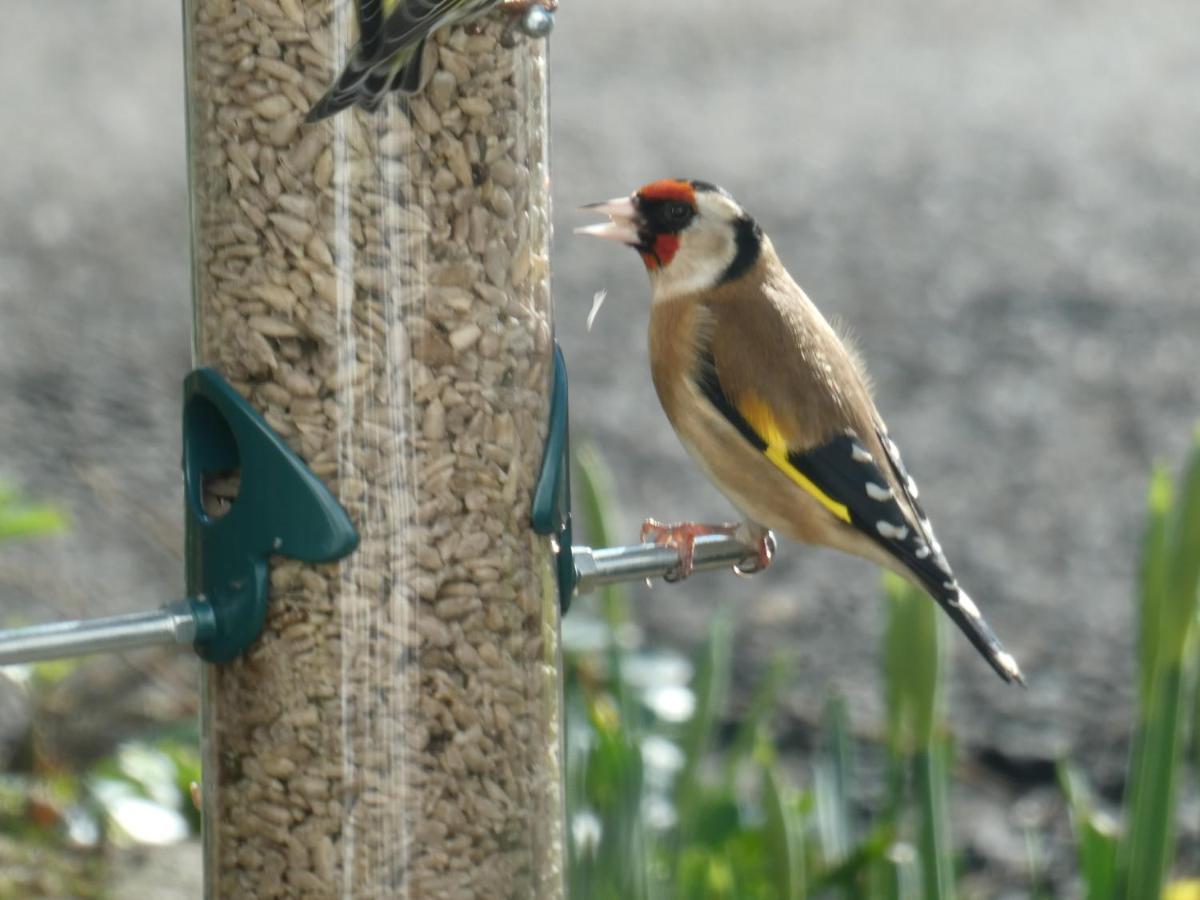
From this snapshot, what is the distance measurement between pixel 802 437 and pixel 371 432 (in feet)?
2.72

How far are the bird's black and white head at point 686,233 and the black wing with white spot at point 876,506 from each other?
0.93ft

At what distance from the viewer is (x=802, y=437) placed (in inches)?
104

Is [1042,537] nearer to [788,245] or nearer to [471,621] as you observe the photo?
[788,245]

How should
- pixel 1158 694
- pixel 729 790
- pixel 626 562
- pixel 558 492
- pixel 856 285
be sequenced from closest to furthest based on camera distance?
1. pixel 558 492
2. pixel 626 562
3. pixel 1158 694
4. pixel 729 790
5. pixel 856 285

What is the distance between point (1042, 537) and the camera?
5.15m

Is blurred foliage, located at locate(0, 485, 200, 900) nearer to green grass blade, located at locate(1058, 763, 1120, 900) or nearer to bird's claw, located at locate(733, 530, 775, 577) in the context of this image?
bird's claw, located at locate(733, 530, 775, 577)

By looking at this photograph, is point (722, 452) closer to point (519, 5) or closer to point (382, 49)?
point (519, 5)

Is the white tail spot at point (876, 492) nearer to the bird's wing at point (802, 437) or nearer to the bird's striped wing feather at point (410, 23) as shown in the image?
the bird's wing at point (802, 437)

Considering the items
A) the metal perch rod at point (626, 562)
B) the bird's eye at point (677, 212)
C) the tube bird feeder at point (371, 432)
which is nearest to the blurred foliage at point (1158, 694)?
the metal perch rod at point (626, 562)

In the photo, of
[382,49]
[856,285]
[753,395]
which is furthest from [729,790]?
[856,285]

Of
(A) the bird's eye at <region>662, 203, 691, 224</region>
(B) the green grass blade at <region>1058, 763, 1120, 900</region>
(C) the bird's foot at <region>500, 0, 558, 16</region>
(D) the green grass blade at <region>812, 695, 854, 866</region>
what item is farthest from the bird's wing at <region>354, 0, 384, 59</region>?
(B) the green grass blade at <region>1058, 763, 1120, 900</region>

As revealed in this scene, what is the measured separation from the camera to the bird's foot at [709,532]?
244 cm

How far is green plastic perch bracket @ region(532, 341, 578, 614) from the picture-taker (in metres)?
2.08

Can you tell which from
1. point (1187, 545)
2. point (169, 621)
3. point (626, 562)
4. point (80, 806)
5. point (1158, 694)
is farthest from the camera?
point (80, 806)
